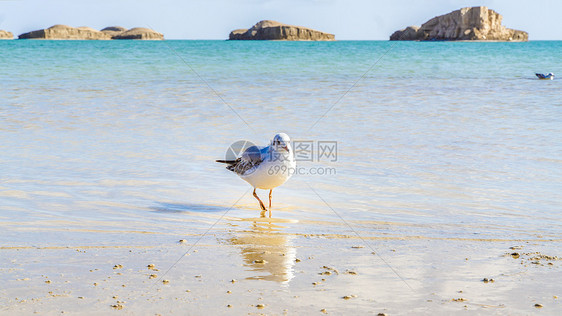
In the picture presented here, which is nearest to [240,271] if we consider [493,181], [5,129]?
[493,181]

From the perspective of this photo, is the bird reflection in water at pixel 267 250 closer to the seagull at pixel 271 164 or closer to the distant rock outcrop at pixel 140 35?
the seagull at pixel 271 164

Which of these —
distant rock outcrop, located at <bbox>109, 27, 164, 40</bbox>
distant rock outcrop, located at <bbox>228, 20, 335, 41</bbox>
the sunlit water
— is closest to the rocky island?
distant rock outcrop, located at <bbox>109, 27, 164, 40</bbox>

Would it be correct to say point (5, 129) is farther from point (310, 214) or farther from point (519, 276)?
point (519, 276)

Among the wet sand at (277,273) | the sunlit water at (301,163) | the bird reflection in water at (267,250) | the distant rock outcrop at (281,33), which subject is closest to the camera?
the wet sand at (277,273)

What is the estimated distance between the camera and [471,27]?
139 metres

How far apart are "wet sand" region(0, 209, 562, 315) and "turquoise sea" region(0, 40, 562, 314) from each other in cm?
12

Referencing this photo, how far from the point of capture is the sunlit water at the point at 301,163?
21.3ft

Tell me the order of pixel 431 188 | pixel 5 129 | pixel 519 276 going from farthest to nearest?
pixel 5 129 → pixel 431 188 → pixel 519 276

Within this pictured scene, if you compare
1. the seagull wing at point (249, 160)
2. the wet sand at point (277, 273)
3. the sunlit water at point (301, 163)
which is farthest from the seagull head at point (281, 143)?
the wet sand at point (277, 273)

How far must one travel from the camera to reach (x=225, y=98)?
57.6 feet

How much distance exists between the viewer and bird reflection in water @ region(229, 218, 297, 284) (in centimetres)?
478

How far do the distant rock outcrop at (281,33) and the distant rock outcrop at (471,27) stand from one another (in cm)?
3318

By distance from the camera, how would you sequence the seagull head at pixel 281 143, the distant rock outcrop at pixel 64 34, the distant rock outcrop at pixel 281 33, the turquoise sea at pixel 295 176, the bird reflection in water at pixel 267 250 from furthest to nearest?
the distant rock outcrop at pixel 281 33 < the distant rock outcrop at pixel 64 34 < the seagull head at pixel 281 143 < the turquoise sea at pixel 295 176 < the bird reflection in water at pixel 267 250

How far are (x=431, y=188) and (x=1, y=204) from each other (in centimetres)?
511
